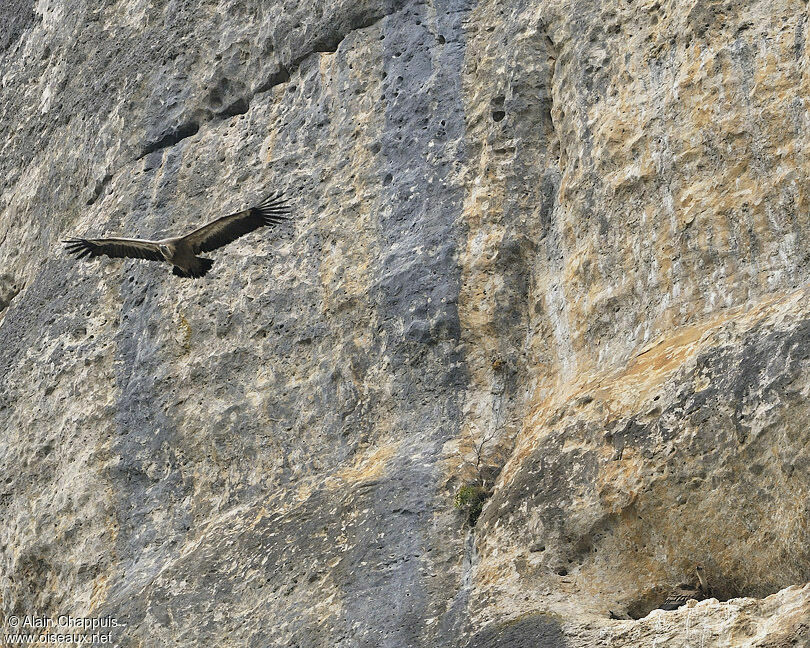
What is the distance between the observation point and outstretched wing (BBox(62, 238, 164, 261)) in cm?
1210

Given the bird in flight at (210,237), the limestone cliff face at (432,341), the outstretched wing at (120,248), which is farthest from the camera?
the outstretched wing at (120,248)

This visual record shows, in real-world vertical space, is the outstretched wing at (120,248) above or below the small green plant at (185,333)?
above

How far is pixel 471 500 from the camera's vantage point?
30.9ft

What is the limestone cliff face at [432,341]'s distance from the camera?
27.5ft

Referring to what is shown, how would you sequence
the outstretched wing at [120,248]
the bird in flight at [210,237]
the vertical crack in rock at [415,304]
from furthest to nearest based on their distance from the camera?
the outstretched wing at [120,248] → the bird in flight at [210,237] → the vertical crack in rock at [415,304]

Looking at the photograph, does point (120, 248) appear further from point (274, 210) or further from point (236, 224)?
point (274, 210)

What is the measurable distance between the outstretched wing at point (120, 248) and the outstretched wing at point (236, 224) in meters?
0.43

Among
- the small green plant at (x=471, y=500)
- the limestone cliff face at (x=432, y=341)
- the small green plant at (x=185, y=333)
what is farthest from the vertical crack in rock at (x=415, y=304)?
the small green plant at (x=185, y=333)

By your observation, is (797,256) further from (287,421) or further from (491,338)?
(287,421)

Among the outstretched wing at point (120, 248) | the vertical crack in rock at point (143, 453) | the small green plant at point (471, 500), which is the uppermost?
the outstretched wing at point (120, 248)

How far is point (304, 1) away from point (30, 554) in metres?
5.20

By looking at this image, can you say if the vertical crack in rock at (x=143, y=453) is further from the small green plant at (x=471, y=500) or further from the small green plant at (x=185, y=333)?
the small green plant at (x=471, y=500)

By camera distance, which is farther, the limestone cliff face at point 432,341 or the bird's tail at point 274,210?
the bird's tail at point 274,210

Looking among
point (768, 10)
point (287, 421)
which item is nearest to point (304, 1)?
point (287, 421)
